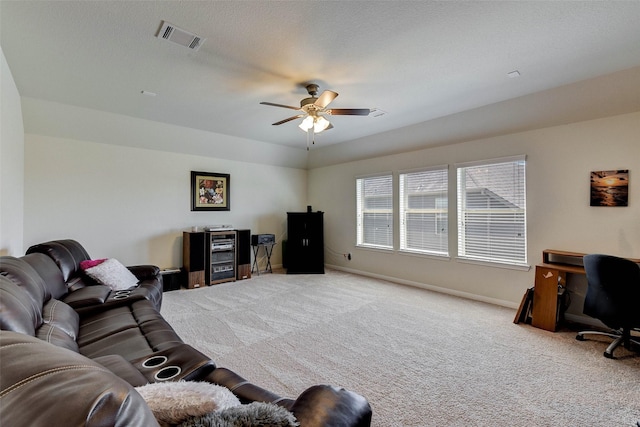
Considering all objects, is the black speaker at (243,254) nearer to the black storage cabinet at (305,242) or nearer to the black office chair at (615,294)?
the black storage cabinet at (305,242)

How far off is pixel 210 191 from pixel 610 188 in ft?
19.7

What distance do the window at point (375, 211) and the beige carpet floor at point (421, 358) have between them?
166 centimetres

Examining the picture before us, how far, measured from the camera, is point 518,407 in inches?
75.4

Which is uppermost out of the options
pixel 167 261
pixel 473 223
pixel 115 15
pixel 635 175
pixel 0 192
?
pixel 115 15

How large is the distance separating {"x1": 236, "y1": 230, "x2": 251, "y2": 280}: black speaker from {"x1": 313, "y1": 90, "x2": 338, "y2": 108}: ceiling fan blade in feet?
10.8

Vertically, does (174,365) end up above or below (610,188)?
below

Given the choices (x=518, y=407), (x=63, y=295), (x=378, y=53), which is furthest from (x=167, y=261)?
(x=518, y=407)

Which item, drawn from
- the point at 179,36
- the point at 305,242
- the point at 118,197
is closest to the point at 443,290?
the point at 305,242

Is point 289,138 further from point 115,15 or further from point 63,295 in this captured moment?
point 63,295

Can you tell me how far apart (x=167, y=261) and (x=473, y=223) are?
5275 mm

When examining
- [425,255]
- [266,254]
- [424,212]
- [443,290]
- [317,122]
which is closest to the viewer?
[317,122]

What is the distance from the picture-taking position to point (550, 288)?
3170mm

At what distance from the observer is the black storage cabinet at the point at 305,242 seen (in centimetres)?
598

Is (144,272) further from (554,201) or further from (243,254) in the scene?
(554,201)
